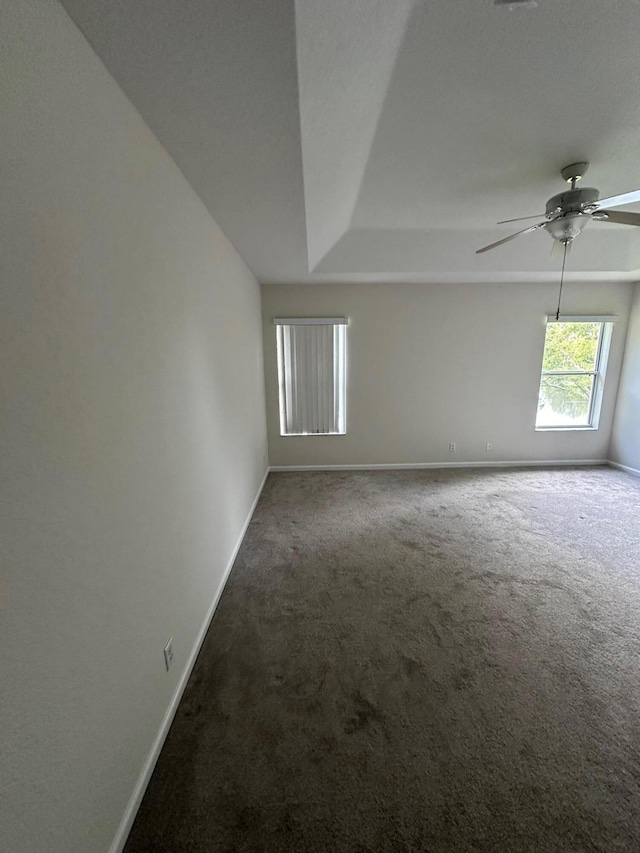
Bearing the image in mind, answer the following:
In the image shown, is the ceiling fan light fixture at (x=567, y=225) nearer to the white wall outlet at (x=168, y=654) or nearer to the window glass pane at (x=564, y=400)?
the window glass pane at (x=564, y=400)

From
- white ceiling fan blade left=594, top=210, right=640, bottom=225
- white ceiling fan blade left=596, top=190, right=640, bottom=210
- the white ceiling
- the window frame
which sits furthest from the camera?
the window frame

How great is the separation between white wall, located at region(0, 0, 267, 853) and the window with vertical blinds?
257 centimetres

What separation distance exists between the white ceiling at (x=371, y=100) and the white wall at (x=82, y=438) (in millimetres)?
199

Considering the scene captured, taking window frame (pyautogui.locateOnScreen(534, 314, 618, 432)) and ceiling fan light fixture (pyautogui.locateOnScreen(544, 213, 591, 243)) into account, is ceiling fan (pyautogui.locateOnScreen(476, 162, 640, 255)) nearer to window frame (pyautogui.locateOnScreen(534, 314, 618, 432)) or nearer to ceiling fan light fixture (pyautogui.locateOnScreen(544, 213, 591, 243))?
ceiling fan light fixture (pyautogui.locateOnScreen(544, 213, 591, 243))

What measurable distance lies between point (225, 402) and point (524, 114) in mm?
2288

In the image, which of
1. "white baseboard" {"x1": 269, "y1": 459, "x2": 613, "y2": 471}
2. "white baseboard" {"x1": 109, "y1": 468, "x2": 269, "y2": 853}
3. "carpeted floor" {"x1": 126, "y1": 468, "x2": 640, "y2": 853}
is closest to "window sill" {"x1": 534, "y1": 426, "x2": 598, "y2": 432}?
"white baseboard" {"x1": 269, "y1": 459, "x2": 613, "y2": 471}

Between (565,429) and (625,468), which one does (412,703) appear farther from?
(625,468)

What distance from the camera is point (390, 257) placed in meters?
3.24

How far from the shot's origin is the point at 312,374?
420cm

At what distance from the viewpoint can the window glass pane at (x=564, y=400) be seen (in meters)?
4.45

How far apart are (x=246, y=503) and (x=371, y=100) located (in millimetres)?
2800

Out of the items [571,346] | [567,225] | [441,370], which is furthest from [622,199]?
[571,346]

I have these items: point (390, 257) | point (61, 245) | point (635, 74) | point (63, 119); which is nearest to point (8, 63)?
point (63, 119)

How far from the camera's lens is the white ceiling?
0.92 meters
